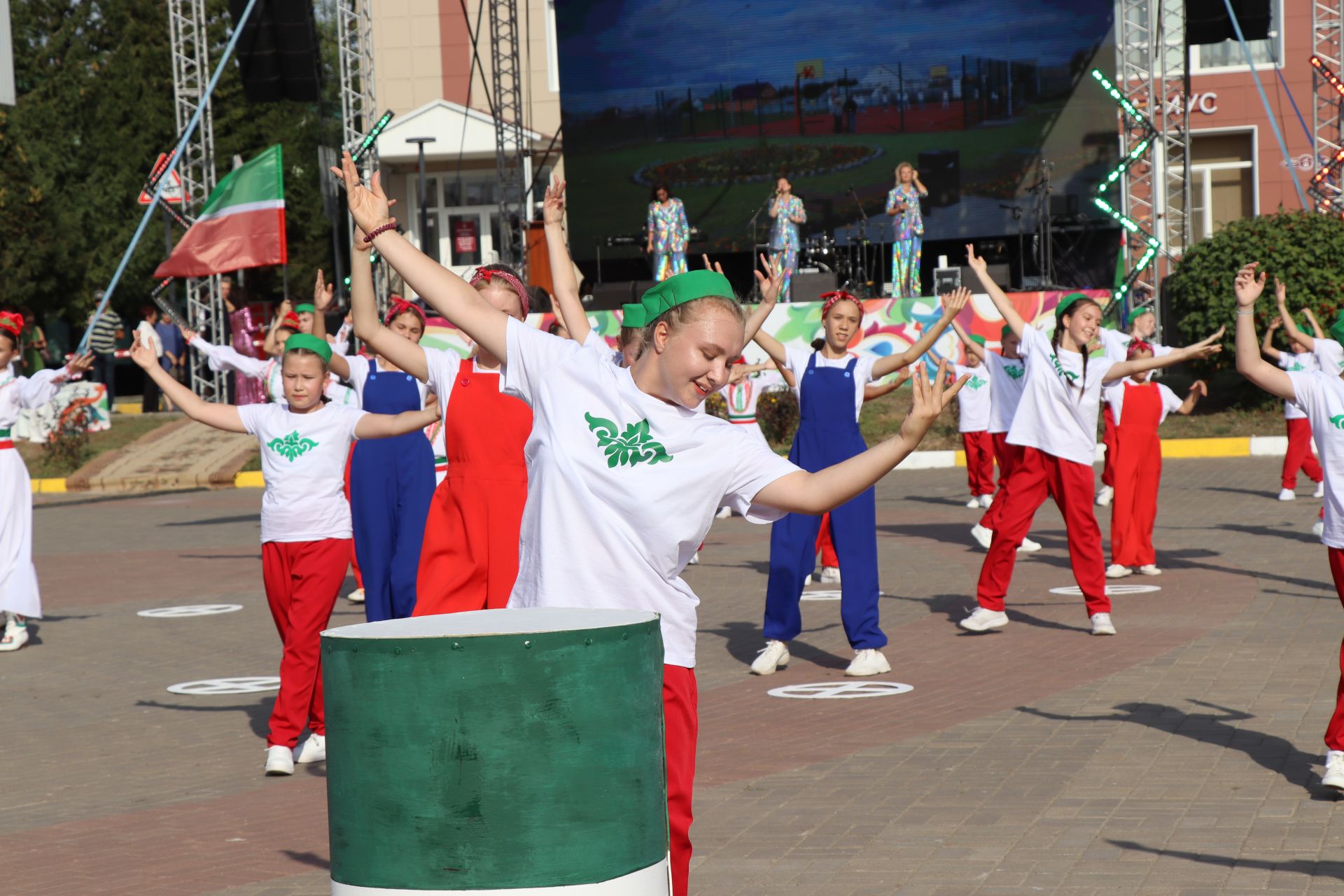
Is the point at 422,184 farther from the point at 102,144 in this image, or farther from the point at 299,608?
the point at 299,608

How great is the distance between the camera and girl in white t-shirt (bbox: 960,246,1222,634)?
9805 mm

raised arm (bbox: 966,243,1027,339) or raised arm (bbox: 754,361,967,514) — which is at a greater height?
raised arm (bbox: 966,243,1027,339)

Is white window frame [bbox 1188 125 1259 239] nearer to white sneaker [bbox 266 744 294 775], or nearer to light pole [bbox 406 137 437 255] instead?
light pole [bbox 406 137 437 255]

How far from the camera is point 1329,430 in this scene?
6461 mm

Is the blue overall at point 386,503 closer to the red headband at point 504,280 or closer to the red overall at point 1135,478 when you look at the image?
the red headband at point 504,280

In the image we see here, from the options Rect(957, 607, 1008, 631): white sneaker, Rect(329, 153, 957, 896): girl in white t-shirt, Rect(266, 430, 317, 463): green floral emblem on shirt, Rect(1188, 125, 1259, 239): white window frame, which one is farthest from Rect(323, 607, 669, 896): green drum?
Rect(1188, 125, 1259, 239): white window frame

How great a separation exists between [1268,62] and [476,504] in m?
32.5

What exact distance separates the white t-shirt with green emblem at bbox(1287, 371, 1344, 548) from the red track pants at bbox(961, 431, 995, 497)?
32.8ft

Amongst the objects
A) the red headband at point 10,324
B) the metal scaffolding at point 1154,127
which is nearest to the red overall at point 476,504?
the red headband at point 10,324

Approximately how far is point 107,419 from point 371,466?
21.8m

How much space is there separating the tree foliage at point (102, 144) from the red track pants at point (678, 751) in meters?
27.6

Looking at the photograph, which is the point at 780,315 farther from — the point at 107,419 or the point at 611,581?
the point at 611,581

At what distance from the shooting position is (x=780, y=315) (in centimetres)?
2517

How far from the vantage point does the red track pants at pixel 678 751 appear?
3.86 meters
